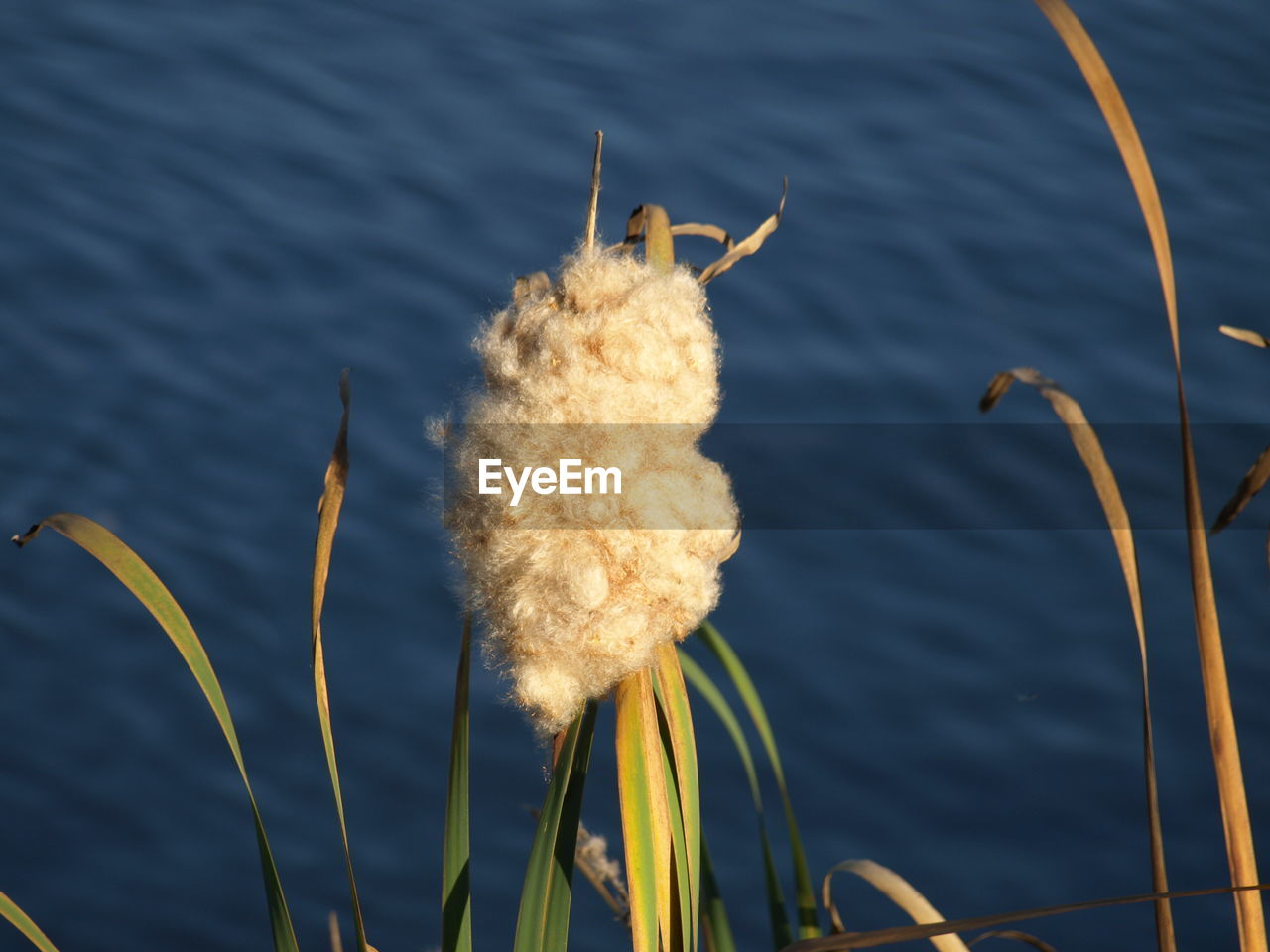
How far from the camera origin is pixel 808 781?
2172 mm

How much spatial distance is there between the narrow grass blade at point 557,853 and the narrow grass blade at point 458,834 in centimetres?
4

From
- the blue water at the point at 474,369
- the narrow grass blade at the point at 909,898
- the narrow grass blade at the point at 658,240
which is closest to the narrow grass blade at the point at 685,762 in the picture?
the narrow grass blade at the point at 909,898

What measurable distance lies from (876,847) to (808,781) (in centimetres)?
16

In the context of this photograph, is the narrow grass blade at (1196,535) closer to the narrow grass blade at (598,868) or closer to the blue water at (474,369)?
the narrow grass blade at (598,868)

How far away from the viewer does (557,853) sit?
72 cm

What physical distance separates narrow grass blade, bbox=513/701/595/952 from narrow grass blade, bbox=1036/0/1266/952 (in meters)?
0.33

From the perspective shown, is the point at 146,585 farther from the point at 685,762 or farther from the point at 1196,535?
the point at 1196,535

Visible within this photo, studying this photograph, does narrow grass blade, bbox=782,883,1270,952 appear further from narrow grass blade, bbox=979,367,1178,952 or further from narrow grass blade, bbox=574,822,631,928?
narrow grass blade, bbox=574,822,631,928

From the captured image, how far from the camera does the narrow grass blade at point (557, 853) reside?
67cm

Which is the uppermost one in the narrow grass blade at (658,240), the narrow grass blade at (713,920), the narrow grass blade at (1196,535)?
the narrow grass blade at (658,240)

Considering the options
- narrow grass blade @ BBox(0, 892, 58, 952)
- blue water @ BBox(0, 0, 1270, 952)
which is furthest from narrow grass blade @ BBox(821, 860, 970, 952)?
blue water @ BBox(0, 0, 1270, 952)

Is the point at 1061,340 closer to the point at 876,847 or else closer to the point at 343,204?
the point at 876,847

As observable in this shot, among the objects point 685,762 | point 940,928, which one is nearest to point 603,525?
point 685,762

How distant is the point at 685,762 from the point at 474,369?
85 cm
